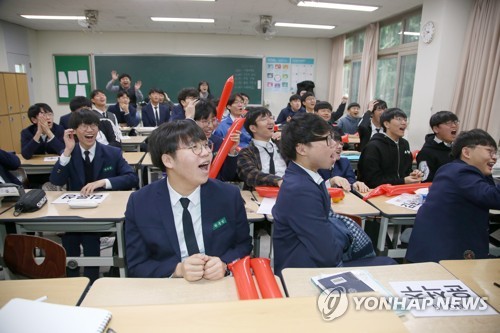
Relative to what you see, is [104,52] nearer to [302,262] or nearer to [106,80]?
[106,80]

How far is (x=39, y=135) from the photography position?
3836 mm

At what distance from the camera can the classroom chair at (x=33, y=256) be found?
5.07 ft

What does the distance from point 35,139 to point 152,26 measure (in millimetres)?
4988

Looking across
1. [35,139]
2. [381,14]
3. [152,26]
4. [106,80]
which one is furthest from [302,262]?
[106,80]

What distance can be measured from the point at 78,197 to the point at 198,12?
501 cm

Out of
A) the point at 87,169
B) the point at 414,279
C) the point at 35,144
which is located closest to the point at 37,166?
the point at 35,144

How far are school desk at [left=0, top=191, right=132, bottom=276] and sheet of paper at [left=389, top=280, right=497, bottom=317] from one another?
1681 mm

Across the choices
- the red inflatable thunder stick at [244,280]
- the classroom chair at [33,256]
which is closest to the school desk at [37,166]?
the classroom chair at [33,256]

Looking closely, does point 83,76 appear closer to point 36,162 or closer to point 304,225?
point 36,162

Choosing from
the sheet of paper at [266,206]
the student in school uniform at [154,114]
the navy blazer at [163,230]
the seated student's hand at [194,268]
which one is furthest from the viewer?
the student in school uniform at [154,114]

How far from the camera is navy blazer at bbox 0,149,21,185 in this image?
2.76m

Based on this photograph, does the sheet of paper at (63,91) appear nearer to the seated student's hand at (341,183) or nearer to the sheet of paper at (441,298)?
the seated student's hand at (341,183)

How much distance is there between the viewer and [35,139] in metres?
3.80

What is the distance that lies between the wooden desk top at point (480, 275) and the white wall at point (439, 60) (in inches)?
165
